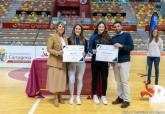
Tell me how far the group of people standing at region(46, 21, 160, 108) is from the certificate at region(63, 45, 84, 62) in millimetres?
94

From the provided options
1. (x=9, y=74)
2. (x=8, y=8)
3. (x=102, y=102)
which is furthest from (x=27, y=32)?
(x=102, y=102)

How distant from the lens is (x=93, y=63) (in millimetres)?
6770

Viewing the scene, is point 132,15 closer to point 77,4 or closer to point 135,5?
point 135,5

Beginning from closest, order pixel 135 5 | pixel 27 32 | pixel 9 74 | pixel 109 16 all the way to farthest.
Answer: pixel 9 74
pixel 27 32
pixel 109 16
pixel 135 5

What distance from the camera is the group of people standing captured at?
20.9 feet

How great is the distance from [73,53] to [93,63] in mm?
545

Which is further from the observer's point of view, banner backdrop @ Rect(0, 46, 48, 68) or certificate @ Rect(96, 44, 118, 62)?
banner backdrop @ Rect(0, 46, 48, 68)

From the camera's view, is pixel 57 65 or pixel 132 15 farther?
pixel 132 15

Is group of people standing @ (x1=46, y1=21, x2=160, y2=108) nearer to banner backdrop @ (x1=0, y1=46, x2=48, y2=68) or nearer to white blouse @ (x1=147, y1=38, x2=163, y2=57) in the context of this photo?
white blouse @ (x1=147, y1=38, x2=163, y2=57)

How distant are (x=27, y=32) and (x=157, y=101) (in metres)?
15.5

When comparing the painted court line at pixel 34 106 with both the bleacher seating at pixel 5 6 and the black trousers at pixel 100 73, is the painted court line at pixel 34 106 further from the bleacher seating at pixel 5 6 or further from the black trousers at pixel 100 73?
the bleacher seating at pixel 5 6

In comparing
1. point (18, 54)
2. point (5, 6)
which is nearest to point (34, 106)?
point (18, 54)

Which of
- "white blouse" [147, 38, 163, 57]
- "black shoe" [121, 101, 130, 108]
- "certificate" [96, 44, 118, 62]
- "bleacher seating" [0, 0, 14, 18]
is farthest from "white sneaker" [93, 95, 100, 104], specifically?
"bleacher seating" [0, 0, 14, 18]

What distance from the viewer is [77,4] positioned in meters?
28.8
